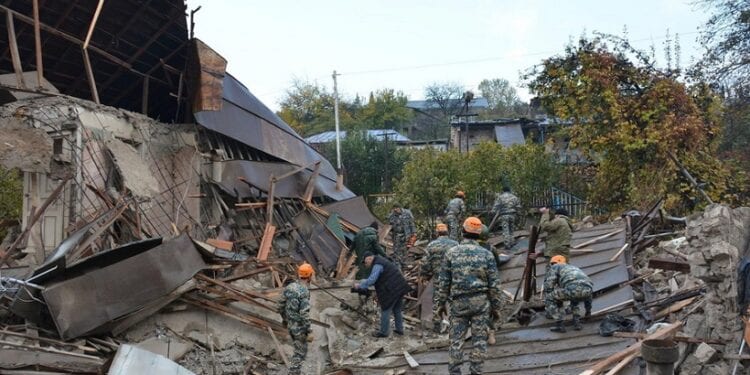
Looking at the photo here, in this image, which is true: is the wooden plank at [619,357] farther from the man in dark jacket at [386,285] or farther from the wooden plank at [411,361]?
the man in dark jacket at [386,285]

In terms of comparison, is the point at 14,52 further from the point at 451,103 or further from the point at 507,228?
the point at 451,103

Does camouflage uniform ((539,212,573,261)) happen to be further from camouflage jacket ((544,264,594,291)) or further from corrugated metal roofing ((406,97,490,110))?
corrugated metal roofing ((406,97,490,110))

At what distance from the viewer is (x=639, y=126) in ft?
55.5

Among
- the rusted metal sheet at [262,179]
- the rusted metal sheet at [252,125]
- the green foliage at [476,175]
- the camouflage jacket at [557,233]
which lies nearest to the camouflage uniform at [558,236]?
the camouflage jacket at [557,233]

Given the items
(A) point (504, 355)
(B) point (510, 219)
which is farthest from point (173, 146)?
(A) point (504, 355)

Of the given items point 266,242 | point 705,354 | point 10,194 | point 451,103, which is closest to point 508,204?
point 266,242

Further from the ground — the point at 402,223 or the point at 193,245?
the point at 193,245

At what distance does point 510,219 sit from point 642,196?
201 inches

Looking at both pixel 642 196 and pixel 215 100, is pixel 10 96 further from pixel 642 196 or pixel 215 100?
pixel 642 196

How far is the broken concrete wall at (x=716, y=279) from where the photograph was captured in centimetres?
582

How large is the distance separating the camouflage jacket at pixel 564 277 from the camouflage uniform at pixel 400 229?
5.36 m

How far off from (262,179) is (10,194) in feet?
32.5

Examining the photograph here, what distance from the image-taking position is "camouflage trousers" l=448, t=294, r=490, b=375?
5973 mm

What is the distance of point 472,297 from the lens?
6039mm
